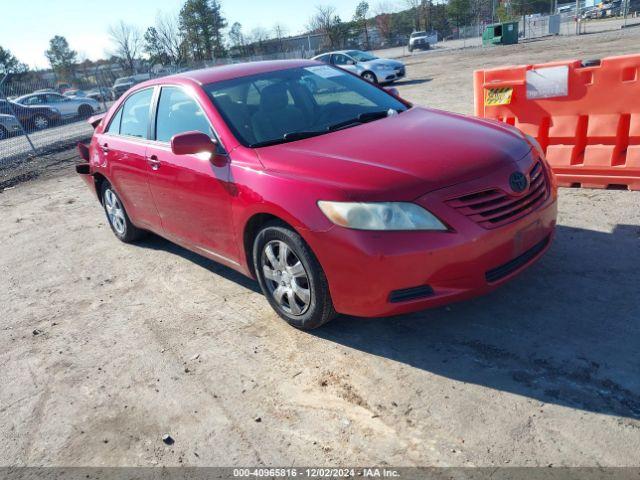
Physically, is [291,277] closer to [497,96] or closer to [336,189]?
[336,189]

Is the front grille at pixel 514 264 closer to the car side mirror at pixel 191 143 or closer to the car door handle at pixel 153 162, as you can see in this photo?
the car side mirror at pixel 191 143

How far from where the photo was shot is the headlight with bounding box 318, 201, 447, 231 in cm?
284

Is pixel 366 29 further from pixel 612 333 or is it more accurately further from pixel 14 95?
pixel 612 333

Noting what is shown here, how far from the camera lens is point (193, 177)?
3.92 meters

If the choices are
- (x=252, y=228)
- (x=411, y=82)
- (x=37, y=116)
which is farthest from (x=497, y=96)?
(x=37, y=116)

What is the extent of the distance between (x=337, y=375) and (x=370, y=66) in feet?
63.0

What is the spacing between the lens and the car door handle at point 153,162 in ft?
14.3

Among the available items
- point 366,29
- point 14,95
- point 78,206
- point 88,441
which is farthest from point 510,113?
point 366,29

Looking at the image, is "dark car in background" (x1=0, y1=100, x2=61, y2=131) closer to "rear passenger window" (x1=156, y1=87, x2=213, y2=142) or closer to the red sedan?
"rear passenger window" (x1=156, y1=87, x2=213, y2=142)

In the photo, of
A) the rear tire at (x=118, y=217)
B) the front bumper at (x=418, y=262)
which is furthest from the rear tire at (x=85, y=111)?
the front bumper at (x=418, y=262)

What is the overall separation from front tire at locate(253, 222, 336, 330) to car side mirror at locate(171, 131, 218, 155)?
2.41 ft

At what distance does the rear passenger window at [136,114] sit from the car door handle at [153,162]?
0.31 metres

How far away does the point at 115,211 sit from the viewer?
5.81 meters

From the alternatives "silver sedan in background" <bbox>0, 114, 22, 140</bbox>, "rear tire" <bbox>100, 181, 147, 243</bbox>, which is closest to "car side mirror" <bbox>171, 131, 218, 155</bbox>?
"rear tire" <bbox>100, 181, 147, 243</bbox>
